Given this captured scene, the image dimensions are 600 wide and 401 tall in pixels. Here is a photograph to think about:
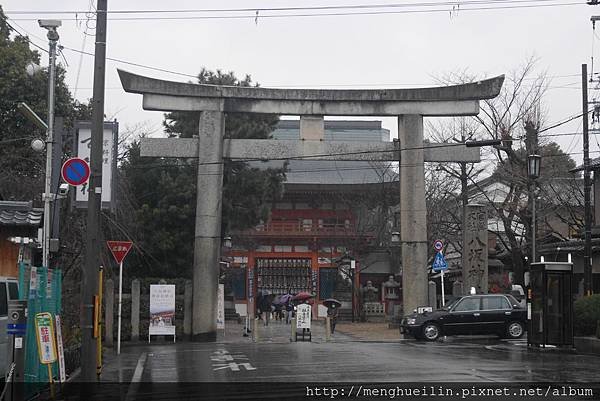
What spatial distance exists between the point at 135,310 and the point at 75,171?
13794mm

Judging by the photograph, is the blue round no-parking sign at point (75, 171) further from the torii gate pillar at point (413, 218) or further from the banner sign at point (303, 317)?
the torii gate pillar at point (413, 218)

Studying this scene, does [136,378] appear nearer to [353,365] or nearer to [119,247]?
[353,365]

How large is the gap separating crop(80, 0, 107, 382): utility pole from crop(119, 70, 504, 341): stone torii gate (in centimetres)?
1331

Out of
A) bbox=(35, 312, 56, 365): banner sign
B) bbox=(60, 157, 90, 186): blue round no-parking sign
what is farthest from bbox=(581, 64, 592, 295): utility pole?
bbox=(35, 312, 56, 365): banner sign

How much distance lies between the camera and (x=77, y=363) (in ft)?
53.5

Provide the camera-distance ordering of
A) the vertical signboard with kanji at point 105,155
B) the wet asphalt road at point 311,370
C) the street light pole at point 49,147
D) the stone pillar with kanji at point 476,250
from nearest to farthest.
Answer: the wet asphalt road at point 311,370, the vertical signboard with kanji at point 105,155, the street light pole at point 49,147, the stone pillar with kanji at point 476,250

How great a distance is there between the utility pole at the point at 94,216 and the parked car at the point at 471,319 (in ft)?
52.8

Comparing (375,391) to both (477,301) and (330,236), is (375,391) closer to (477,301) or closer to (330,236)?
(477,301)

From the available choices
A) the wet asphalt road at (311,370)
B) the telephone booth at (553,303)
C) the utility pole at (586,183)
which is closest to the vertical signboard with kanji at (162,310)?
the wet asphalt road at (311,370)

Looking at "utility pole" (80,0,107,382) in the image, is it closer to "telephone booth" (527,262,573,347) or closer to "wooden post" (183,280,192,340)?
"telephone booth" (527,262,573,347)

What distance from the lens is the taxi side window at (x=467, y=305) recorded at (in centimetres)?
2731

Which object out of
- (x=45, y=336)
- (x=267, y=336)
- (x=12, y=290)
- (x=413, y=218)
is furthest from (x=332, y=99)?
(x=45, y=336)

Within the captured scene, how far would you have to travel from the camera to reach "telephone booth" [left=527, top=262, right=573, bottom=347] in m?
20.7

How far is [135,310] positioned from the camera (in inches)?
1064
